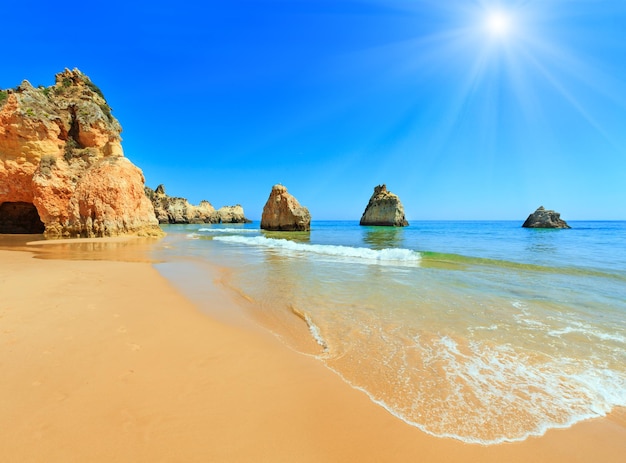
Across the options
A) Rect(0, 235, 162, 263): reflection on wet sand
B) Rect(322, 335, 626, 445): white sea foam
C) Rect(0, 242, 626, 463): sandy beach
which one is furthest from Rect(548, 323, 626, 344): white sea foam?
Rect(0, 235, 162, 263): reflection on wet sand

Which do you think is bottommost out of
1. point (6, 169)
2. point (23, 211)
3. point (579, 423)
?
point (579, 423)

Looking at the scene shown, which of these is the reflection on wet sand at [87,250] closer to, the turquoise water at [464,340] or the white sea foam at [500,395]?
the turquoise water at [464,340]

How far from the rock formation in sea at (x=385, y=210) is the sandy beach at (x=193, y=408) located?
64.1 metres

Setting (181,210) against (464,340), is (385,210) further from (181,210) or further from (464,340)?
(464,340)

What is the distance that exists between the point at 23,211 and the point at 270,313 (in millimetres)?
30331

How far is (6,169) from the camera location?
1906cm

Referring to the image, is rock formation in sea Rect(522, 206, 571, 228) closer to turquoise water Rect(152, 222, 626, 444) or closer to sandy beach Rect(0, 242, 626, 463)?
turquoise water Rect(152, 222, 626, 444)

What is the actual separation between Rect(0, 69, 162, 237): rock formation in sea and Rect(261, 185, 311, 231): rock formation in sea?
22.1m

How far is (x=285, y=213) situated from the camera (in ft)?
140

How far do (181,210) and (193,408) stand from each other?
8177 cm

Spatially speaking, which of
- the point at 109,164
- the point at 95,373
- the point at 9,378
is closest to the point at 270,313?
the point at 95,373

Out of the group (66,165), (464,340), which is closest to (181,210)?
(66,165)

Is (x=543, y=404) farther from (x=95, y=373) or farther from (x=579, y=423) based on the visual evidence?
(x=95, y=373)

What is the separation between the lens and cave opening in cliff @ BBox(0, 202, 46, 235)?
75.9 ft
